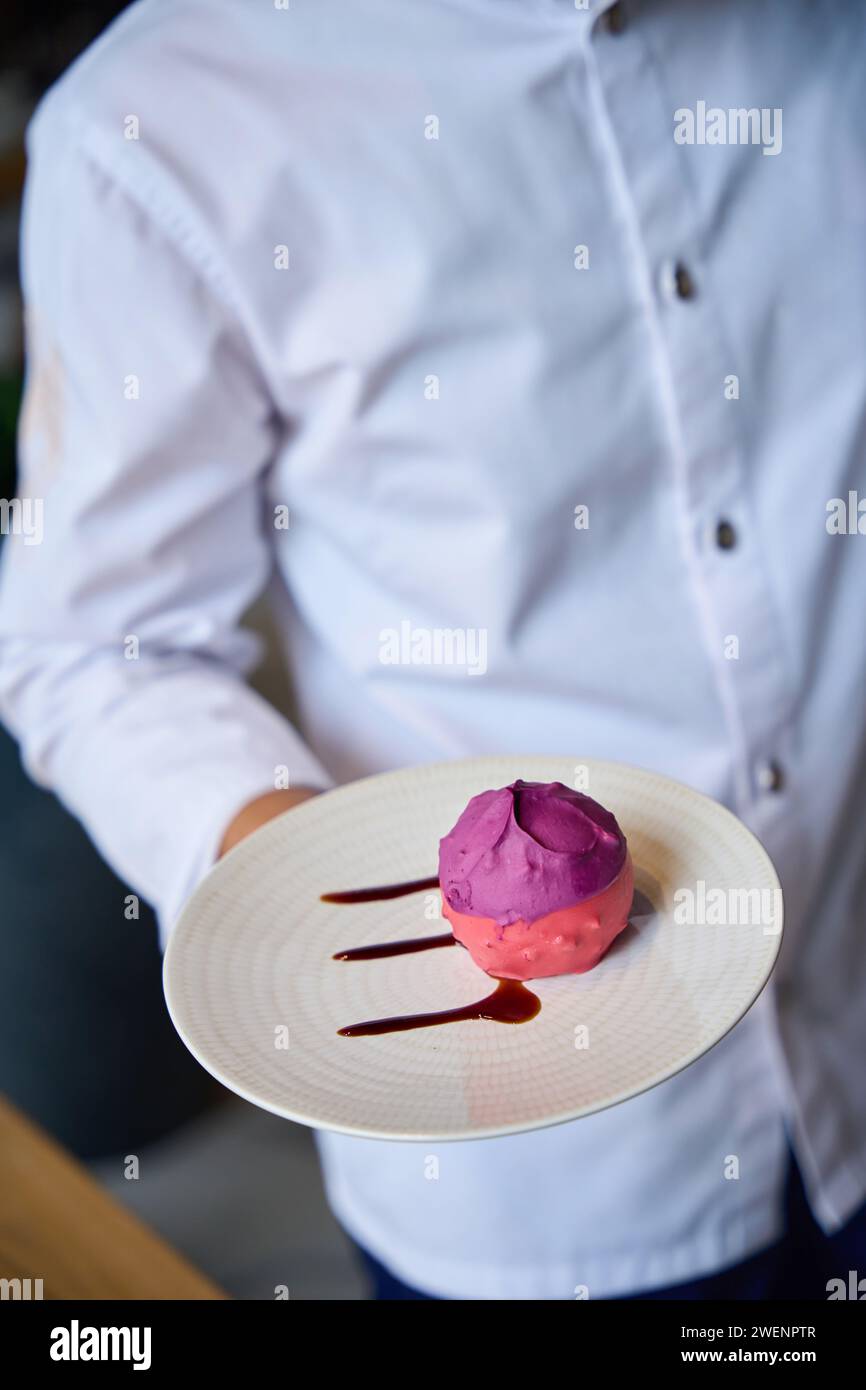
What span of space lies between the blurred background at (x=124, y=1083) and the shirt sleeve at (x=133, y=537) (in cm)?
79

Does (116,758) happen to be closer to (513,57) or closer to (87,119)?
(87,119)

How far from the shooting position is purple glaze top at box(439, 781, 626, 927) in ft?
2.32

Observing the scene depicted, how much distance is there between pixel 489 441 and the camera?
930 mm

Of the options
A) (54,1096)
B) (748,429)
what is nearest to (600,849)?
(748,429)

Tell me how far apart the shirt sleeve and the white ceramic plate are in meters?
0.15

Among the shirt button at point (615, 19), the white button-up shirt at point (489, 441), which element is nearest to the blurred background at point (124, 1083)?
the white button-up shirt at point (489, 441)

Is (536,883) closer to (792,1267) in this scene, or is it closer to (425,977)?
(425,977)

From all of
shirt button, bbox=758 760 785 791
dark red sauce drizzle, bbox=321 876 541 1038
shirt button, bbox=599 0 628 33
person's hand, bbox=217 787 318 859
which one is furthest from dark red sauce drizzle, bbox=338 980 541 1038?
shirt button, bbox=599 0 628 33

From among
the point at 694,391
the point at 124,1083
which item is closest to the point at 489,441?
the point at 694,391

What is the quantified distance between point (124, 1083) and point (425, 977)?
1324 mm

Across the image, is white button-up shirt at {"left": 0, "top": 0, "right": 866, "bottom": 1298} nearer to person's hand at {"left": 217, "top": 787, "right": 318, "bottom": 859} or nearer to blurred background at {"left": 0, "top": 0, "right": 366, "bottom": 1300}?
person's hand at {"left": 217, "top": 787, "right": 318, "bottom": 859}

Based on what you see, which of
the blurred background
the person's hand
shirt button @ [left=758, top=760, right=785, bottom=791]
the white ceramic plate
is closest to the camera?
the white ceramic plate

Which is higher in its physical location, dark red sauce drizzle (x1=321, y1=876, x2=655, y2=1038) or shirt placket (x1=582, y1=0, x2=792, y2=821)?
shirt placket (x1=582, y1=0, x2=792, y2=821)

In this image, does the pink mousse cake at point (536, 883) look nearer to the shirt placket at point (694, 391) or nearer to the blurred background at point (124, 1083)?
the shirt placket at point (694, 391)
